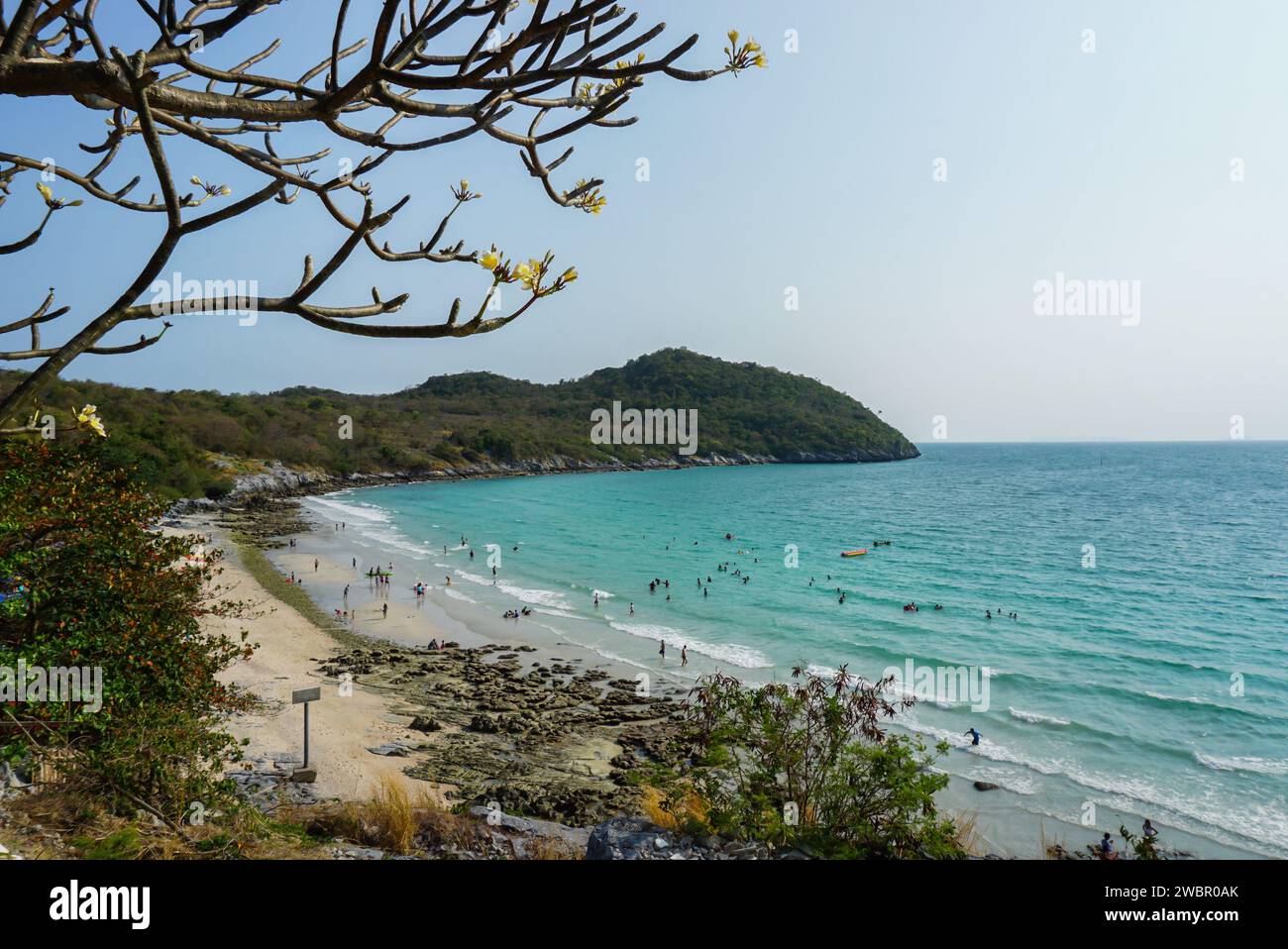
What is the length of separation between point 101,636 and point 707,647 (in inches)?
935

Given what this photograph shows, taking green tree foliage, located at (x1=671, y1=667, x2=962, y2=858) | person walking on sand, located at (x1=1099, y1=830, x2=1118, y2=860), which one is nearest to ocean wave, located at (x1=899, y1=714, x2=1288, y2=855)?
person walking on sand, located at (x1=1099, y1=830, x2=1118, y2=860)

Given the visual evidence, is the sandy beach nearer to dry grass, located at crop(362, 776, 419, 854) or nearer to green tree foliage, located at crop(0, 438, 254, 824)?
dry grass, located at crop(362, 776, 419, 854)

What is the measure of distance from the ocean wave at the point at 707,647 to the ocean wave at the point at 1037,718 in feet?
27.5

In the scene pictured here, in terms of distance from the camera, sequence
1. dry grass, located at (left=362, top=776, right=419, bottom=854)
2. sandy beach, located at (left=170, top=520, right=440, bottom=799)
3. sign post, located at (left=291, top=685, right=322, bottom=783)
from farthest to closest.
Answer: sandy beach, located at (left=170, top=520, right=440, bottom=799) < sign post, located at (left=291, top=685, right=322, bottom=783) < dry grass, located at (left=362, top=776, right=419, bottom=854)

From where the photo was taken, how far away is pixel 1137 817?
15984 millimetres

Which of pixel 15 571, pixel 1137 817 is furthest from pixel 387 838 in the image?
pixel 1137 817

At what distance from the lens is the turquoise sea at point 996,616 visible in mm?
17984

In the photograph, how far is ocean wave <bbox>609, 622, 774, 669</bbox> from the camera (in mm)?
27109

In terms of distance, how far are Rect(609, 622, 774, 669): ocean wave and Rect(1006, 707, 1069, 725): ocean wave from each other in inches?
331

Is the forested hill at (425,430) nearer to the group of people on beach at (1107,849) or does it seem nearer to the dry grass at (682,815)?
the dry grass at (682,815)

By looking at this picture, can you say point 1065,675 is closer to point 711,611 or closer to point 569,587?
point 711,611

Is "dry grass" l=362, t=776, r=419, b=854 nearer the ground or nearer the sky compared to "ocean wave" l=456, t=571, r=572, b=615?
nearer the sky

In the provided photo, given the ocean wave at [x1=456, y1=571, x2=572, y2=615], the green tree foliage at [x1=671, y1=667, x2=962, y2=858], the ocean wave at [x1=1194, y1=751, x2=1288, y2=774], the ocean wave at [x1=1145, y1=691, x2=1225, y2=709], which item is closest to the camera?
the green tree foliage at [x1=671, y1=667, x2=962, y2=858]

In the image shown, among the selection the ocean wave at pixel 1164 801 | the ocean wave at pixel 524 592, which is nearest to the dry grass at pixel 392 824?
the ocean wave at pixel 1164 801
